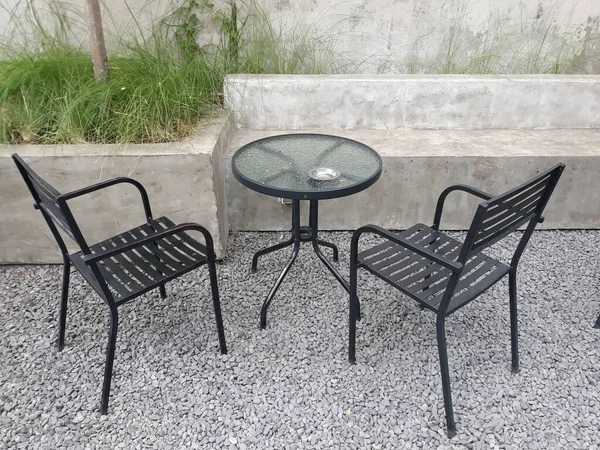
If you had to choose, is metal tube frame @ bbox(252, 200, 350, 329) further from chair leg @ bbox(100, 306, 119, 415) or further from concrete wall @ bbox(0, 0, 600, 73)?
concrete wall @ bbox(0, 0, 600, 73)

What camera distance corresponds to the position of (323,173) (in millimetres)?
2123

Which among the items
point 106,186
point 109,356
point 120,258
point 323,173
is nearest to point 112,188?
point 106,186

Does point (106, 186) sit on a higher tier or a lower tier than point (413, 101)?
lower

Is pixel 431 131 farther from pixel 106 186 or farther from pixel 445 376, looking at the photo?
pixel 106 186

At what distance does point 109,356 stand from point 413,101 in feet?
8.52

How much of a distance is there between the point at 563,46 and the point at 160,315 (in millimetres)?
3661

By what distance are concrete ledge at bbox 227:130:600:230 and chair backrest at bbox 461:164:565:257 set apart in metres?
1.20

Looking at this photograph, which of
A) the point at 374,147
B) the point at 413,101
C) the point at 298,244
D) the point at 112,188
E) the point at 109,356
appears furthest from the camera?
the point at 413,101

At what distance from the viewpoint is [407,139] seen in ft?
10.5

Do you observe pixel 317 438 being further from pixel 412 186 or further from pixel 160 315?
pixel 412 186

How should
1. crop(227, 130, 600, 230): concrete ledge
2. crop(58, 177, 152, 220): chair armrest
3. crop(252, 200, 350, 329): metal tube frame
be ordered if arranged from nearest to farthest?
1. crop(58, 177, 152, 220): chair armrest
2. crop(252, 200, 350, 329): metal tube frame
3. crop(227, 130, 600, 230): concrete ledge

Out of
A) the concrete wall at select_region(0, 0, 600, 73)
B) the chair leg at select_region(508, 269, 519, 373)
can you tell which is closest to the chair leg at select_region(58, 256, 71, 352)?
the chair leg at select_region(508, 269, 519, 373)

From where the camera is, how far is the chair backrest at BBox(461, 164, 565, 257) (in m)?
1.42

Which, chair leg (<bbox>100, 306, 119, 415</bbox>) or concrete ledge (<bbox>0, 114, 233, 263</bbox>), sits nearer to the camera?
chair leg (<bbox>100, 306, 119, 415</bbox>)
